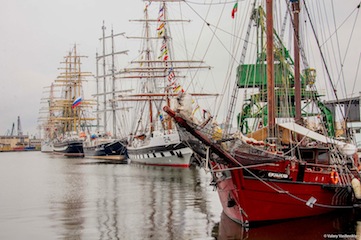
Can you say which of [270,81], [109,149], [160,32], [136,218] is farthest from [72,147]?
[270,81]

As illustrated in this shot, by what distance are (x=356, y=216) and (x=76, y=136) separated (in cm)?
10805

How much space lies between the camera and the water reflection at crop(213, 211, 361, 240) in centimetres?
1912

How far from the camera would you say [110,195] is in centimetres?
3378

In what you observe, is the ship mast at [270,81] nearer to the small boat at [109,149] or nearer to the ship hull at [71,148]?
the small boat at [109,149]

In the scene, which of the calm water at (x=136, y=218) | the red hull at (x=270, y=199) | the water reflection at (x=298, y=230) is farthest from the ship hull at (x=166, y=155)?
the water reflection at (x=298, y=230)

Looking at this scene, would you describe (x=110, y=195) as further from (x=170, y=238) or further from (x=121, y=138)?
(x=121, y=138)

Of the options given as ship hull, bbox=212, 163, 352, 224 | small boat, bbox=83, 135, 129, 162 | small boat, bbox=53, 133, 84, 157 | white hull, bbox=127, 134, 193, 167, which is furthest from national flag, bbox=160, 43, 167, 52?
ship hull, bbox=212, 163, 352, 224

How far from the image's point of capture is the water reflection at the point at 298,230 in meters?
19.1

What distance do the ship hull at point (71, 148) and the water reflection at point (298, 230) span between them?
101561mm

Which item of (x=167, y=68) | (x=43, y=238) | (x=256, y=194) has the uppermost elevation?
(x=167, y=68)

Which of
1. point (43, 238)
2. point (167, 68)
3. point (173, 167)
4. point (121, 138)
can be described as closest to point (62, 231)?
point (43, 238)

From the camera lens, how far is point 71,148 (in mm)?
124125

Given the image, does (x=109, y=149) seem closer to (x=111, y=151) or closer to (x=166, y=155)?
(x=111, y=151)

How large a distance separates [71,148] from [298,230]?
108519mm
